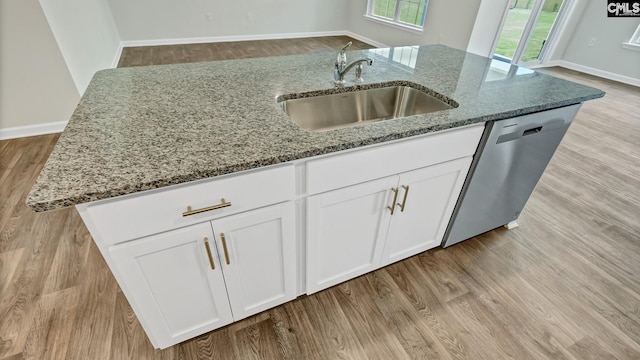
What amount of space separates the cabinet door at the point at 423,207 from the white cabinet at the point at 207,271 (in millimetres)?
517

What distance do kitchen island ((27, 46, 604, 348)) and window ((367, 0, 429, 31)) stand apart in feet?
13.4

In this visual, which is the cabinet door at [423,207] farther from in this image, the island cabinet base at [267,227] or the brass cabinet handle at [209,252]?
the brass cabinet handle at [209,252]

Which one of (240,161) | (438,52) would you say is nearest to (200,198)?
(240,161)

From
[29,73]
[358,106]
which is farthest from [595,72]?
[29,73]

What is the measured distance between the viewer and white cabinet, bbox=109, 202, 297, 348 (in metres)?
0.97

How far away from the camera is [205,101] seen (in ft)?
4.13

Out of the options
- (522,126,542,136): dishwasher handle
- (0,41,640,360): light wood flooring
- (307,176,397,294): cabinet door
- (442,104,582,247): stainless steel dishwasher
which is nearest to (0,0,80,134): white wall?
(0,41,640,360): light wood flooring

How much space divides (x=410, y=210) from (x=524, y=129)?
2.17ft

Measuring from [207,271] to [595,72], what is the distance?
23.5 feet

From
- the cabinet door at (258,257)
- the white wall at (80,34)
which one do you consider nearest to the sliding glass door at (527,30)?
the cabinet door at (258,257)

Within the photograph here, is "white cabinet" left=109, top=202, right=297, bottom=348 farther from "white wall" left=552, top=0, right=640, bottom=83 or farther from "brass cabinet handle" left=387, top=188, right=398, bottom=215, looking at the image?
"white wall" left=552, top=0, right=640, bottom=83

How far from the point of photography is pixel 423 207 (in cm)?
148

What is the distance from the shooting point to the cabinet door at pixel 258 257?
1048mm

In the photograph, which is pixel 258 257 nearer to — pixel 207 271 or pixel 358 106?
pixel 207 271
